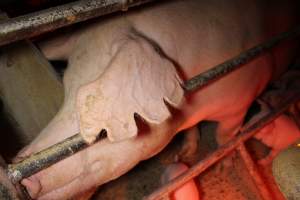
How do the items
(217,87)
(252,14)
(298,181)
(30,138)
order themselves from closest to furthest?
(298,181), (30,138), (217,87), (252,14)

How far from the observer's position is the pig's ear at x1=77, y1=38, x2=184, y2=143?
0.92 metres

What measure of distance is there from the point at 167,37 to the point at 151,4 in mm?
196

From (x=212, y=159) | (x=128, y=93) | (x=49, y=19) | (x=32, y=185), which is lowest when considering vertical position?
(x=212, y=159)

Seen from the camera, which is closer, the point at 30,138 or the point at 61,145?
the point at 61,145

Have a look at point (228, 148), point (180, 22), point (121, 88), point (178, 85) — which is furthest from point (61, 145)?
point (228, 148)

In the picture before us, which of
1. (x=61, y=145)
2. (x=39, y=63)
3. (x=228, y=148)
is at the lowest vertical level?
(x=228, y=148)

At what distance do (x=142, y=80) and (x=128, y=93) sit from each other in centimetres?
6

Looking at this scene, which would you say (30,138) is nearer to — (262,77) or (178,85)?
(178,85)

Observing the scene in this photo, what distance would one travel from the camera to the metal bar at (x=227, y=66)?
1159 millimetres

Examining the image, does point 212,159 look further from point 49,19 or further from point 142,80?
point 49,19

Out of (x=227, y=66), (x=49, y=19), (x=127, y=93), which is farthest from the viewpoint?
(x=227, y=66)

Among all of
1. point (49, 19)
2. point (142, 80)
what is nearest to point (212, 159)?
point (142, 80)

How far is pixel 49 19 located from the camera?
29.9 inches

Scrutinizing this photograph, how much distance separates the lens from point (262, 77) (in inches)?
72.0
